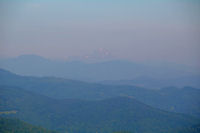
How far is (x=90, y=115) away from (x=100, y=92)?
5119 cm

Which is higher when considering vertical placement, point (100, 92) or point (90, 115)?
point (100, 92)

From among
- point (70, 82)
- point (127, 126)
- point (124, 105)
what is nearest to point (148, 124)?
point (127, 126)

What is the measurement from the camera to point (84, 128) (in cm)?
7156

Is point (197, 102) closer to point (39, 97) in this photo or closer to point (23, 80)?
→ point (39, 97)

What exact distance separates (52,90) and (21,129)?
84.5 meters

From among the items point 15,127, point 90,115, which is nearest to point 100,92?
point 90,115

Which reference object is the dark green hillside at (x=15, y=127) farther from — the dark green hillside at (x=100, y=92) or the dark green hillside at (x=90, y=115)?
the dark green hillside at (x=100, y=92)

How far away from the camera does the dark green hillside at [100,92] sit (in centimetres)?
12454

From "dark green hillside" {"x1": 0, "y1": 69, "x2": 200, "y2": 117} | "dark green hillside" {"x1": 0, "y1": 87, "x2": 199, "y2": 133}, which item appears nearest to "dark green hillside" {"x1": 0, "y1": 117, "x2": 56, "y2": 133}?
"dark green hillside" {"x1": 0, "y1": 87, "x2": 199, "y2": 133}

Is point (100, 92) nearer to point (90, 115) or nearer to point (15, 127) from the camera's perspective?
point (90, 115)

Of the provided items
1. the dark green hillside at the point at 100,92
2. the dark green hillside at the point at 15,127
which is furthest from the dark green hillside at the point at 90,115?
the dark green hillside at the point at 100,92

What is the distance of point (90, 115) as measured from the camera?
266 ft

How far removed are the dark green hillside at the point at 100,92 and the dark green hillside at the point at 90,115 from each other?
32898 millimetres

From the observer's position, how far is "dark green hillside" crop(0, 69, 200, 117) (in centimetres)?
12454
